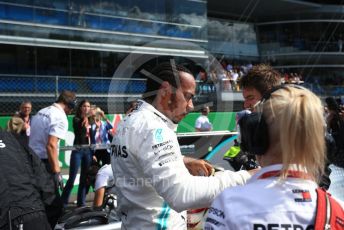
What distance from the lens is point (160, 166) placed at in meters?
1.99

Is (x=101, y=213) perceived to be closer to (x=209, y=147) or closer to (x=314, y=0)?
(x=209, y=147)

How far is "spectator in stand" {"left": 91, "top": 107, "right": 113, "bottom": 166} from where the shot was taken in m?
8.10

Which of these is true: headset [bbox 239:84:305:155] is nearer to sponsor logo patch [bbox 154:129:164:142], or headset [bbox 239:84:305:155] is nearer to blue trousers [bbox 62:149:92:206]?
sponsor logo patch [bbox 154:129:164:142]

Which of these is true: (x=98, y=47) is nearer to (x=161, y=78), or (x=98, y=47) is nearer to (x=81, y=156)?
(x=81, y=156)

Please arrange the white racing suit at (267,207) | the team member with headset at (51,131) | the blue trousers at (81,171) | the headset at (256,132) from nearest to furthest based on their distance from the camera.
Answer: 1. the white racing suit at (267,207)
2. the headset at (256,132)
3. the team member with headset at (51,131)
4. the blue trousers at (81,171)

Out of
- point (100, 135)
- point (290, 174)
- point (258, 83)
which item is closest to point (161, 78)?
point (258, 83)

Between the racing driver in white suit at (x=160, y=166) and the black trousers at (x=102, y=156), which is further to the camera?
the black trousers at (x=102, y=156)

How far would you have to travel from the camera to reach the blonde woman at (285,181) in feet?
4.68

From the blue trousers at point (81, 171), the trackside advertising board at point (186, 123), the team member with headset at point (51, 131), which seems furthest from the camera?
the trackside advertising board at point (186, 123)

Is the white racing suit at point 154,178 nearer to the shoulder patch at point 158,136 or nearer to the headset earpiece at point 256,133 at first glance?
the shoulder patch at point 158,136

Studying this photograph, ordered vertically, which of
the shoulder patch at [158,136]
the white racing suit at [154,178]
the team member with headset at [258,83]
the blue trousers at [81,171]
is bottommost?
the blue trousers at [81,171]

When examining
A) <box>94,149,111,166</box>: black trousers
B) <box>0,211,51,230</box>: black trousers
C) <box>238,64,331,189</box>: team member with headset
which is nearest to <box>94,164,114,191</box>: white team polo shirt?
<box>0,211,51,230</box>: black trousers

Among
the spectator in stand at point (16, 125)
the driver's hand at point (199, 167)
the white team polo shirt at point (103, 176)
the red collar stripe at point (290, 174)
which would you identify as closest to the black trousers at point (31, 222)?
the driver's hand at point (199, 167)

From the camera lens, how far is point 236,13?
32.1 m
